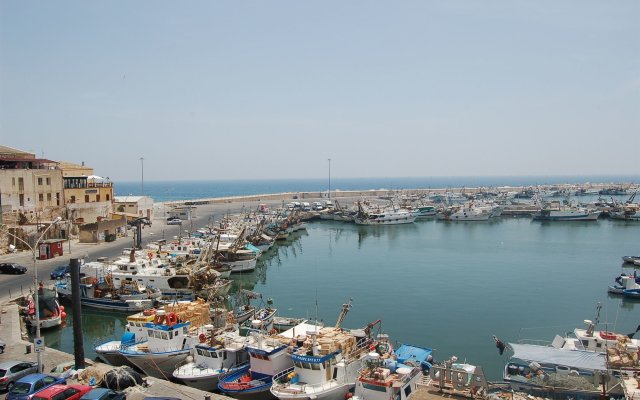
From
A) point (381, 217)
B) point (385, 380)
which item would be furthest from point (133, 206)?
point (385, 380)

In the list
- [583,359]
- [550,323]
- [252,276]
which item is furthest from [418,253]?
[583,359]

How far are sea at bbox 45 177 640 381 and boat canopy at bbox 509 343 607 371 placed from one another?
7.20 feet

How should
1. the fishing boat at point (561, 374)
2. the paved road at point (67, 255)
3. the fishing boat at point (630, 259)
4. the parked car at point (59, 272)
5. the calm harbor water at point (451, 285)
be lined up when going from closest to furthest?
the fishing boat at point (561, 374)
the calm harbor water at point (451, 285)
the paved road at point (67, 255)
the parked car at point (59, 272)
the fishing boat at point (630, 259)

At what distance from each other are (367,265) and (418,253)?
10.5 m

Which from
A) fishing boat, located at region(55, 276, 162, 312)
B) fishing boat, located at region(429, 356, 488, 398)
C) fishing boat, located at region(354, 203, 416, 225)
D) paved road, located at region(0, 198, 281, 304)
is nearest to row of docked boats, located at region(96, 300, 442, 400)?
fishing boat, located at region(429, 356, 488, 398)

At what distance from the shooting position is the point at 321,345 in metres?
20.3

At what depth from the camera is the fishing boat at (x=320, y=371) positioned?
19.3m

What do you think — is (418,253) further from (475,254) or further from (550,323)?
(550,323)

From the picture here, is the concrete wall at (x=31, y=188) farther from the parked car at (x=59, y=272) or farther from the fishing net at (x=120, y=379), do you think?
the fishing net at (x=120, y=379)

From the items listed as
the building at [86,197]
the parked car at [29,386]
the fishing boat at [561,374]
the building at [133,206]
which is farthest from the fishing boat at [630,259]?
the building at [133,206]

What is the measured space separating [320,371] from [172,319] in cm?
847

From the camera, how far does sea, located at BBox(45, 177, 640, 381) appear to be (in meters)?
31.2

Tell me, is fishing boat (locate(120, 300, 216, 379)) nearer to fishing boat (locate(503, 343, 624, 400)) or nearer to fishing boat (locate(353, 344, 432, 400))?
fishing boat (locate(353, 344, 432, 400))

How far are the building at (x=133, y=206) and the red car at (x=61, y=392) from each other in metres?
56.4
